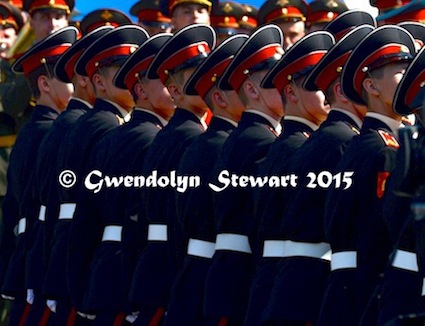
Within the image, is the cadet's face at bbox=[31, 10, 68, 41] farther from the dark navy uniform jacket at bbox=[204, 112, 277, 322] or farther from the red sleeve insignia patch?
the red sleeve insignia patch

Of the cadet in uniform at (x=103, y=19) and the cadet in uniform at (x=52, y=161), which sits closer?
the cadet in uniform at (x=52, y=161)

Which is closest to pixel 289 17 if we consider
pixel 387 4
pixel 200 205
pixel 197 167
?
pixel 387 4

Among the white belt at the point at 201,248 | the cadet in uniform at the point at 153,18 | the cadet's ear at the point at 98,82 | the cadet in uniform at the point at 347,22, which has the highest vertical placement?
the cadet in uniform at the point at 153,18

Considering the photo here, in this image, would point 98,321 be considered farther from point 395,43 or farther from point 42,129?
point 395,43

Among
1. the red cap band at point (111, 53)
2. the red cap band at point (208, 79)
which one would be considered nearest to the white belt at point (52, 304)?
the red cap band at point (111, 53)

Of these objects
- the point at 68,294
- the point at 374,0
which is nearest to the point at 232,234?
the point at 68,294

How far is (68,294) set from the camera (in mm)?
11680

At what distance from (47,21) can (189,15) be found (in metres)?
1.22

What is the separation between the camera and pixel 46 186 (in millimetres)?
12062

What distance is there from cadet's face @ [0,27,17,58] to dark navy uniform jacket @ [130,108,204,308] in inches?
176

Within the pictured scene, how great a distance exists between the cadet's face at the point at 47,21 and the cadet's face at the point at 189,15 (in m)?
0.97

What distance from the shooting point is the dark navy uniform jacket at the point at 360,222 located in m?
8.84

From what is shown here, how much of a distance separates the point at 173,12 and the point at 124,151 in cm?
268

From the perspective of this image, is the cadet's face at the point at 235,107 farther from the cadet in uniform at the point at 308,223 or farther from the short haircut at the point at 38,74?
the short haircut at the point at 38,74
